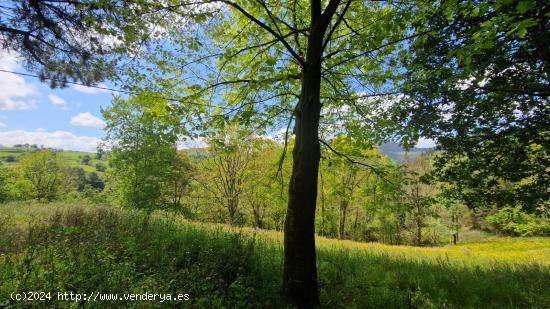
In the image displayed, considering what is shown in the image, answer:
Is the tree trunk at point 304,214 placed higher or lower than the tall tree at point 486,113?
lower

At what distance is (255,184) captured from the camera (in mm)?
Result: 7605

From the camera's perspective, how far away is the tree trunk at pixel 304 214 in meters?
4.24

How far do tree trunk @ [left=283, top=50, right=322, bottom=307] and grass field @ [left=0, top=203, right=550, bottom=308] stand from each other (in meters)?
0.42

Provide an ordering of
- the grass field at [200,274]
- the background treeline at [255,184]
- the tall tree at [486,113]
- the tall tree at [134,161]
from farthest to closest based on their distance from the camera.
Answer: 1. the tall tree at [134,161]
2. the tall tree at [486,113]
3. the background treeline at [255,184]
4. the grass field at [200,274]

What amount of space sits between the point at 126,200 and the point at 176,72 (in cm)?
1907

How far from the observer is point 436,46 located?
7871 millimetres

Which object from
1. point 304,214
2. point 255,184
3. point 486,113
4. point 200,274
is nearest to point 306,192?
point 304,214

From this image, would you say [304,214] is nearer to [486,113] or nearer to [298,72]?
[298,72]

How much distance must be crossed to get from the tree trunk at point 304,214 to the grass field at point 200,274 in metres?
0.42

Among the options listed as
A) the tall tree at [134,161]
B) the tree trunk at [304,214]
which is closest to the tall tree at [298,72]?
the tree trunk at [304,214]

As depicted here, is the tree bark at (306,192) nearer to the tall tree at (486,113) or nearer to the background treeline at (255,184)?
the background treeline at (255,184)

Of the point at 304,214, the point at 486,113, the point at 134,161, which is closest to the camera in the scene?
the point at 304,214

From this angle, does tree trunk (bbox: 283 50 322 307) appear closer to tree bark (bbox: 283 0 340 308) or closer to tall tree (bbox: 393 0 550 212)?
tree bark (bbox: 283 0 340 308)

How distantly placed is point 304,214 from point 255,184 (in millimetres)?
3386
